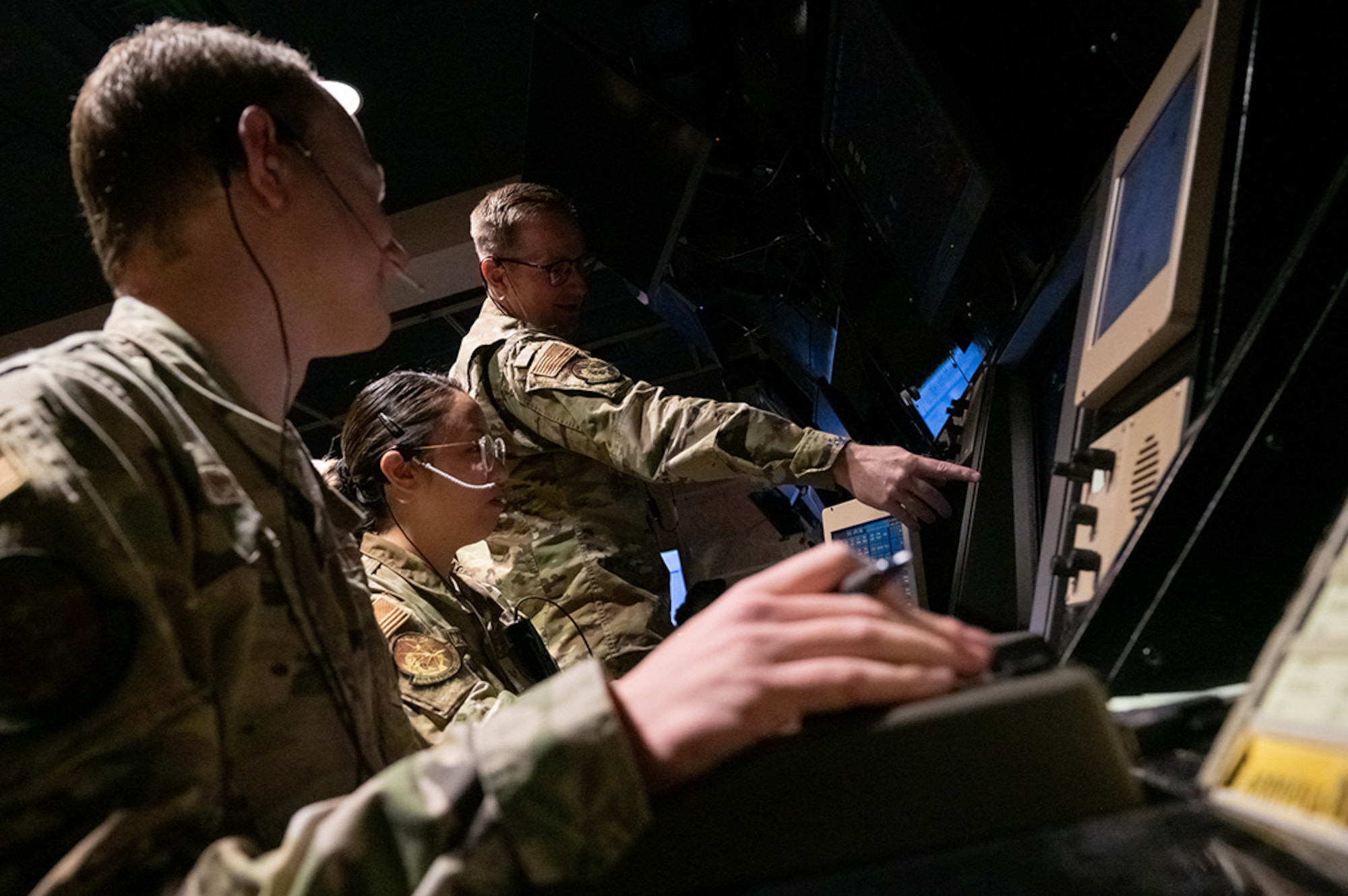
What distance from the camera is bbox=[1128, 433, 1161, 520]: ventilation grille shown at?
732mm

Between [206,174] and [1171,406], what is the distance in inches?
35.9

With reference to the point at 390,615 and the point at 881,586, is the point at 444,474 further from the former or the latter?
the point at 881,586

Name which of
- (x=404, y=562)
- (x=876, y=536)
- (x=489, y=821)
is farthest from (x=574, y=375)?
(x=489, y=821)

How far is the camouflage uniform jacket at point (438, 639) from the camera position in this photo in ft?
4.15

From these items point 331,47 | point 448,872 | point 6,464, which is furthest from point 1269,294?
point 331,47

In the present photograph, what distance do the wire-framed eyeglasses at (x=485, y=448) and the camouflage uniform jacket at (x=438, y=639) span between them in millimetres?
193

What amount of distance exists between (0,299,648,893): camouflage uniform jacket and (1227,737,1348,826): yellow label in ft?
0.92

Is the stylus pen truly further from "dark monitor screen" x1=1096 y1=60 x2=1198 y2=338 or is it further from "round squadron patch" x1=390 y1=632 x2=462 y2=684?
"round squadron patch" x1=390 y1=632 x2=462 y2=684

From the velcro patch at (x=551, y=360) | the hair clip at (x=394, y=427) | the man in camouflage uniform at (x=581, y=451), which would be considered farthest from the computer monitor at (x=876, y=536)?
the hair clip at (x=394, y=427)

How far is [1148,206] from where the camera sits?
0.86 metres

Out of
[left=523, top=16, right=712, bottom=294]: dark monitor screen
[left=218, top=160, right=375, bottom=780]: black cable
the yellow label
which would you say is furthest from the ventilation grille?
[left=523, top=16, right=712, bottom=294]: dark monitor screen

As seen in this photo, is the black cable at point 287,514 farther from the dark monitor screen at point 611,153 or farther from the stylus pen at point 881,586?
the dark monitor screen at point 611,153

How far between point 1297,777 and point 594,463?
1.65m

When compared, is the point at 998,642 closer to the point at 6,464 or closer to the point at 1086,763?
the point at 1086,763
